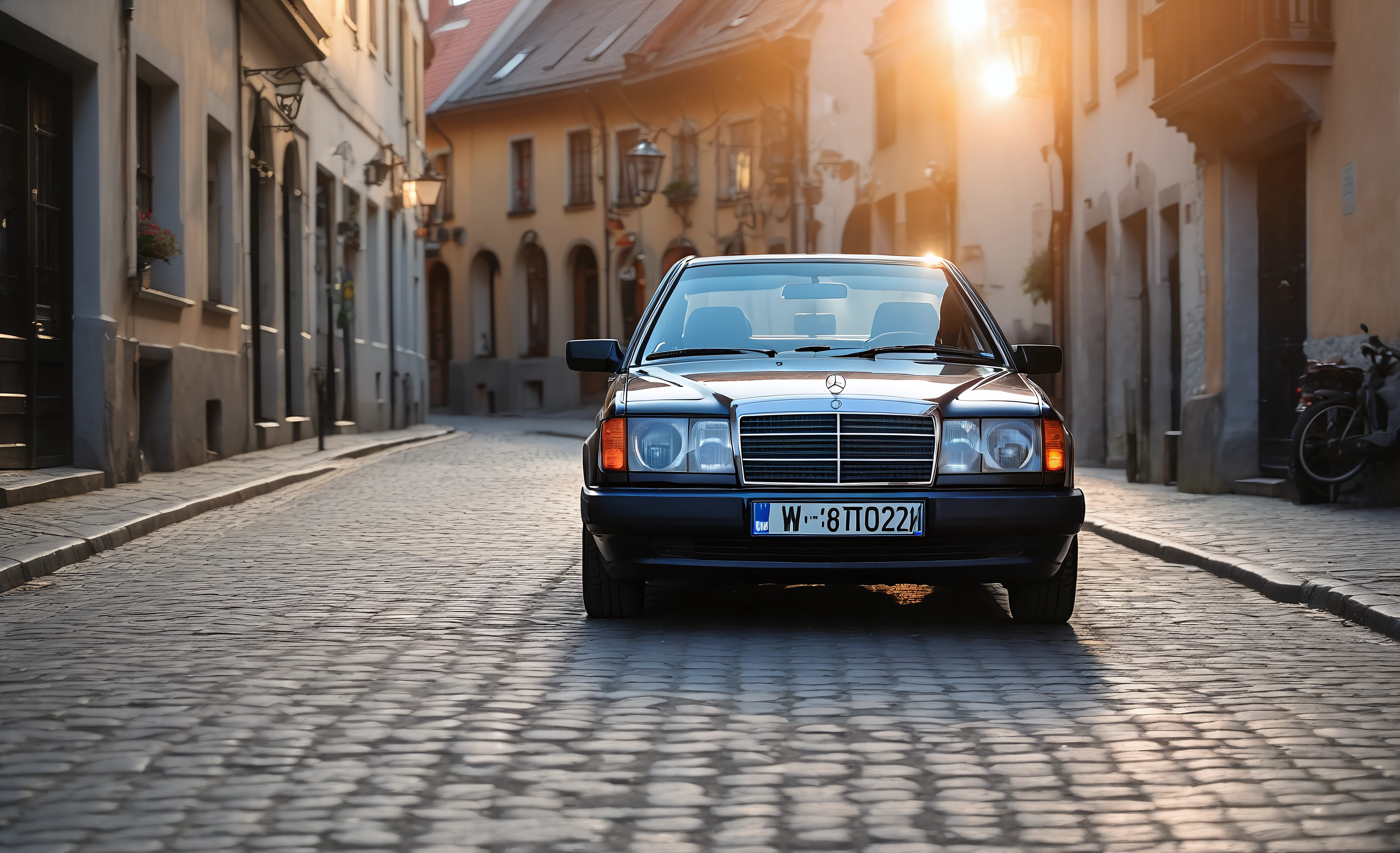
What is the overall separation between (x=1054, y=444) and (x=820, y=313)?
62.5 inches

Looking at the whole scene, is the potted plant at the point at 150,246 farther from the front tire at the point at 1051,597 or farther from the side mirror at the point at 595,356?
the front tire at the point at 1051,597

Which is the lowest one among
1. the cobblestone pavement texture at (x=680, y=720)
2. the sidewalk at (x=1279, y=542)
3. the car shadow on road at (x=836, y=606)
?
the cobblestone pavement texture at (x=680, y=720)

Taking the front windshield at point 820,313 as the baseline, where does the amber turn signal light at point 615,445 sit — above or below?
below

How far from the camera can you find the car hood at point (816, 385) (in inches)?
263

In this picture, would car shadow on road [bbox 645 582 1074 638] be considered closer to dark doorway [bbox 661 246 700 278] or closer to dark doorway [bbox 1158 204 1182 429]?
dark doorway [bbox 1158 204 1182 429]

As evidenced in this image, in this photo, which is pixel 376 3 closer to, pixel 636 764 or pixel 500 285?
pixel 500 285

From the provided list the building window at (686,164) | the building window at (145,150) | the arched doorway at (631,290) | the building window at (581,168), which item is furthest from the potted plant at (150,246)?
the building window at (581,168)

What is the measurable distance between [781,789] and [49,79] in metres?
11.3

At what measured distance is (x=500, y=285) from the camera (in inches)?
1813

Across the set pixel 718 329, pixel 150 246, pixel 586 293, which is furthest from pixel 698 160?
pixel 718 329

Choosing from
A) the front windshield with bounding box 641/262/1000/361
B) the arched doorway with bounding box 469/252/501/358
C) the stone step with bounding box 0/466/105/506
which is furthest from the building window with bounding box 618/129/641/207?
the front windshield with bounding box 641/262/1000/361

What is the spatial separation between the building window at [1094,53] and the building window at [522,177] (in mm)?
25180

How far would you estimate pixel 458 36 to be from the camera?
167 feet

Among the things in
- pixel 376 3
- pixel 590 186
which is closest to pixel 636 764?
pixel 376 3
